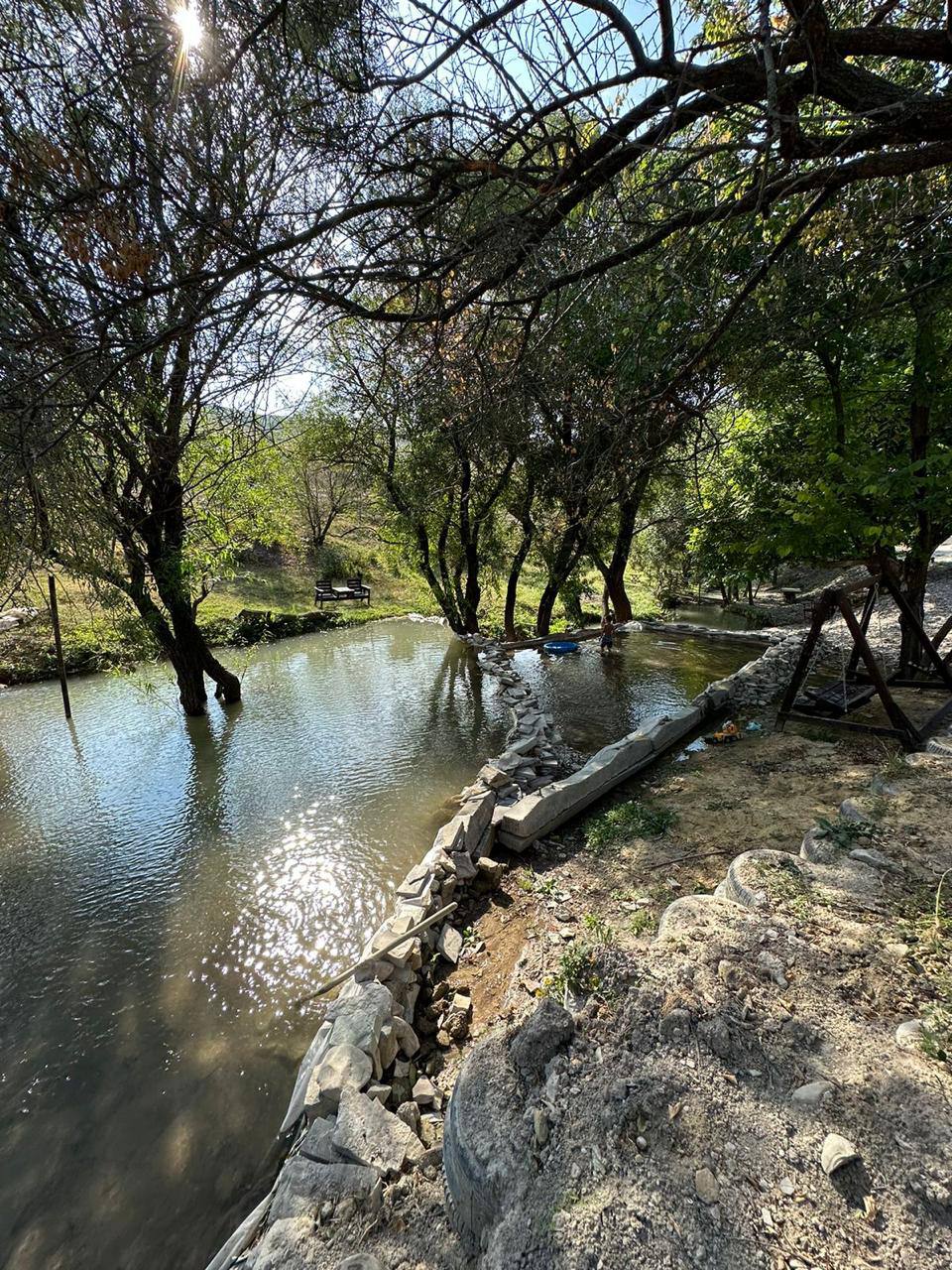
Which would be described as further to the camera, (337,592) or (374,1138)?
(337,592)

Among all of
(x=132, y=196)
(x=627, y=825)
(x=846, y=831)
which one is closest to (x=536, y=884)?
(x=627, y=825)

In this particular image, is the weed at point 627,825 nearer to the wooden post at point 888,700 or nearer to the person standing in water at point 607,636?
the wooden post at point 888,700

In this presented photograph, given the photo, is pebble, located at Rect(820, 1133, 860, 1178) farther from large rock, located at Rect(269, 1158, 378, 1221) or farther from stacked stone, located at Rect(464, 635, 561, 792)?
stacked stone, located at Rect(464, 635, 561, 792)

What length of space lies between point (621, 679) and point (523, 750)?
163 inches

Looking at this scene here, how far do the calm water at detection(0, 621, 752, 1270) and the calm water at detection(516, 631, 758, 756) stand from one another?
0.26ft

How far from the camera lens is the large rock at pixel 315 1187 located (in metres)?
1.70

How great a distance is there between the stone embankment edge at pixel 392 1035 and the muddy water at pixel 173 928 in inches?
19.3

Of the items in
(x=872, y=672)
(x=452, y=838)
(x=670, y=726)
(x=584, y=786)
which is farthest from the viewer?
(x=670, y=726)

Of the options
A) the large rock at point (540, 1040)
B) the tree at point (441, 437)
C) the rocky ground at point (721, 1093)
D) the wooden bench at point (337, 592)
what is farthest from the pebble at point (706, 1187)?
the wooden bench at point (337, 592)

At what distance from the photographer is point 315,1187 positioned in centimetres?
176

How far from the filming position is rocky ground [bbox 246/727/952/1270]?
4.13 feet

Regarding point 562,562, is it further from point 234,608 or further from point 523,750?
point 234,608

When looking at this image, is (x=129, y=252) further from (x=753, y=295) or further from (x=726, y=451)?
(x=726, y=451)

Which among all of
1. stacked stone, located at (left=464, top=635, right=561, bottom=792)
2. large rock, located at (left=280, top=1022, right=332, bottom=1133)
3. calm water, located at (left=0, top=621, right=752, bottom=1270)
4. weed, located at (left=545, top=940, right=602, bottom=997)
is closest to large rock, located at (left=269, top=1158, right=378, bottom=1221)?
large rock, located at (left=280, top=1022, right=332, bottom=1133)
